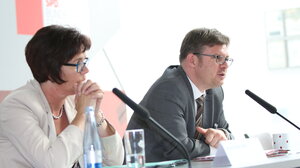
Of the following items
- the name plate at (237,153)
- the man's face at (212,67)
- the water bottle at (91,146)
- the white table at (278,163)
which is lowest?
the white table at (278,163)

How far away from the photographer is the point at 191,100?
2.46m

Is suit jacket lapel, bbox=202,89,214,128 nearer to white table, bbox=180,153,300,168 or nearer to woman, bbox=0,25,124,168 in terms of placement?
woman, bbox=0,25,124,168

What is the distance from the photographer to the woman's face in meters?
2.03

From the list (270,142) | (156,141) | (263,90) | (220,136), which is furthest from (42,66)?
(263,90)

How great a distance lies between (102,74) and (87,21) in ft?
1.42

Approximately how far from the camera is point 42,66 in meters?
2.03

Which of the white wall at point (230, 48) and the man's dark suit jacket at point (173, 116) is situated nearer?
the man's dark suit jacket at point (173, 116)

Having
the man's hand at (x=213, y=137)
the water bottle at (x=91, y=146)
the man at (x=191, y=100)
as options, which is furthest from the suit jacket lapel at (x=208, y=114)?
the water bottle at (x=91, y=146)

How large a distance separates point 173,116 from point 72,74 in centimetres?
54

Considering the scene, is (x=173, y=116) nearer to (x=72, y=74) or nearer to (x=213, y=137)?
(x=213, y=137)

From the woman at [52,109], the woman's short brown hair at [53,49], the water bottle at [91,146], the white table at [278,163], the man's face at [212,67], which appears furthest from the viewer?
the man's face at [212,67]

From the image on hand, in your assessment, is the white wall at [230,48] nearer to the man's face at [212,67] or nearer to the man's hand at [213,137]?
the man's face at [212,67]

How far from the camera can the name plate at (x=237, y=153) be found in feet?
5.34

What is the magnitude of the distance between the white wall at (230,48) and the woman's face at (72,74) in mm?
1617
